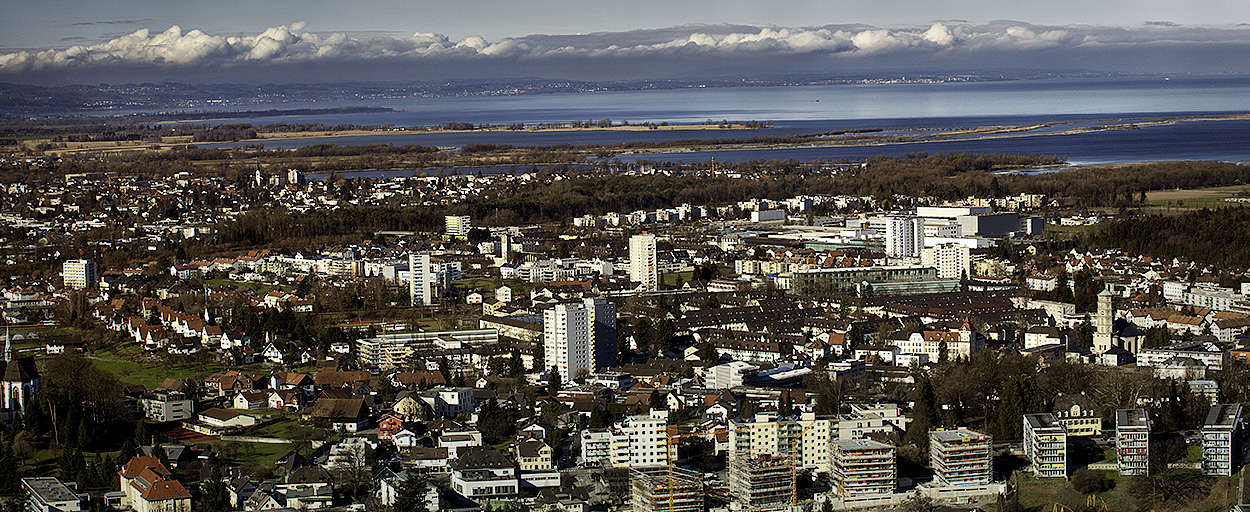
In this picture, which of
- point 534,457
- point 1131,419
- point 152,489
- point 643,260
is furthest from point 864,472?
point 643,260

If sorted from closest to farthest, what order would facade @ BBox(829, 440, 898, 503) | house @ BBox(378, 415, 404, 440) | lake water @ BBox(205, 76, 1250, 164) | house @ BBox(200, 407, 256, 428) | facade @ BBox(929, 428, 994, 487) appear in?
facade @ BBox(829, 440, 898, 503), facade @ BBox(929, 428, 994, 487), house @ BBox(378, 415, 404, 440), house @ BBox(200, 407, 256, 428), lake water @ BBox(205, 76, 1250, 164)

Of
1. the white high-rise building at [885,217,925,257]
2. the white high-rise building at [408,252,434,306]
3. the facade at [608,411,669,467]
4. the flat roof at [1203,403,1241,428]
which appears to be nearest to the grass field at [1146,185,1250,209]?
the white high-rise building at [885,217,925,257]

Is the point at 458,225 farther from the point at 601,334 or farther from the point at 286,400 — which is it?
the point at 286,400

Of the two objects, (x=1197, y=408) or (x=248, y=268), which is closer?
(x=1197, y=408)

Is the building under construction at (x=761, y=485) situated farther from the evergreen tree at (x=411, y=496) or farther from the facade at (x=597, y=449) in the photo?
the evergreen tree at (x=411, y=496)

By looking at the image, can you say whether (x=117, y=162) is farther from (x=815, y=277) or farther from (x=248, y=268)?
(x=815, y=277)

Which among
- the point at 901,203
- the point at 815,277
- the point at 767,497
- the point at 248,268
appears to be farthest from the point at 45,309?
the point at 901,203

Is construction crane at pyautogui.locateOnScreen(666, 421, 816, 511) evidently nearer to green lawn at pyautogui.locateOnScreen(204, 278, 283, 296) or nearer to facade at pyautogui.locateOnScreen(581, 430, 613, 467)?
facade at pyautogui.locateOnScreen(581, 430, 613, 467)
